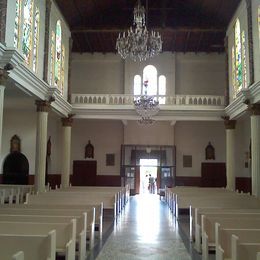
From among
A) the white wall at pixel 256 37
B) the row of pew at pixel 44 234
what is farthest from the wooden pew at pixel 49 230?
the white wall at pixel 256 37

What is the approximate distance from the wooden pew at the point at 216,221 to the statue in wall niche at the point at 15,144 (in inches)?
672

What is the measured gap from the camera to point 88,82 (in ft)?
89.8

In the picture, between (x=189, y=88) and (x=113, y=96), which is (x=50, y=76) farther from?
(x=189, y=88)

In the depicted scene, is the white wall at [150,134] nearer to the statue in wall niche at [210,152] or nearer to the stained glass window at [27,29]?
the statue in wall niche at [210,152]

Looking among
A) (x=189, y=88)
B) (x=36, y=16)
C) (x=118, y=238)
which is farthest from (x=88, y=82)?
(x=118, y=238)

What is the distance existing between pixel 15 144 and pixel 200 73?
13506 millimetres

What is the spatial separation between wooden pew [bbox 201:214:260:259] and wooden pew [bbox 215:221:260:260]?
0.91 m

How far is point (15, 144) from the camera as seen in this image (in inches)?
915

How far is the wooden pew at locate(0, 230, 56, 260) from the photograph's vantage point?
202 inches

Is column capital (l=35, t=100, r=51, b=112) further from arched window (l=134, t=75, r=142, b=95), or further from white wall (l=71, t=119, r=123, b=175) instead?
arched window (l=134, t=75, r=142, b=95)

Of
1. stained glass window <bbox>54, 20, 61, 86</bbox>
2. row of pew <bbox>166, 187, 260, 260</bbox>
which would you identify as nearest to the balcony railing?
stained glass window <bbox>54, 20, 61, 86</bbox>

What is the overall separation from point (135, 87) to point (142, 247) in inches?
731

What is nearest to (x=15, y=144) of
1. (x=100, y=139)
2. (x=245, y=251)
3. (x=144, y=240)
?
(x=100, y=139)

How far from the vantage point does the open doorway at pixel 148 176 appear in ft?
92.0
